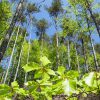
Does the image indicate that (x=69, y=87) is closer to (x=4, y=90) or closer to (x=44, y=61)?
(x=44, y=61)

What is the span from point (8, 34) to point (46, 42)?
163 feet

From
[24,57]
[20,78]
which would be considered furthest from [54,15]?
[20,78]

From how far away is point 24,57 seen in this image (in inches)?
1682

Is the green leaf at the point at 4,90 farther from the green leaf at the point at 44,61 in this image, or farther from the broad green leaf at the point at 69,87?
the broad green leaf at the point at 69,87

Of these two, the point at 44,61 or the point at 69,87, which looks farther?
the point at 44,61

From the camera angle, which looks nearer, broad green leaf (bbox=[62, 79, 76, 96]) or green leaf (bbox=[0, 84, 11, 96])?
broad green leaf (bbox=[62, 79, 76, 96])

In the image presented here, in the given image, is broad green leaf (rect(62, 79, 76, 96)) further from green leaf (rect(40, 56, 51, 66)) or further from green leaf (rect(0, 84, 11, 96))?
green leaf (rect(0, 84, 11, 96))

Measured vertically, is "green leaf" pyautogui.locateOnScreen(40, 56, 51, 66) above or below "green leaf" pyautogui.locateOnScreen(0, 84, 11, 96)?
above

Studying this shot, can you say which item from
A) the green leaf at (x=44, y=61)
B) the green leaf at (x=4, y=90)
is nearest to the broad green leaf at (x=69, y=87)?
the green leaf at (x=44, y=61)

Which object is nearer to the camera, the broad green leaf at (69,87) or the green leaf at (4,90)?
the broad green leaf at (69,87)

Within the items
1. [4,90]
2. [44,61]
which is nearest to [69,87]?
[44,61]

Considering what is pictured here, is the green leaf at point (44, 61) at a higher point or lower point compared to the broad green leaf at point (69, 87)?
higher

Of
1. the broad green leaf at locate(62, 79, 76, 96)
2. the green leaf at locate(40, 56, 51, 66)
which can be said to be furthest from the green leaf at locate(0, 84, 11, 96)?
the broad green leaf at locate(62, 79, 76, 96)

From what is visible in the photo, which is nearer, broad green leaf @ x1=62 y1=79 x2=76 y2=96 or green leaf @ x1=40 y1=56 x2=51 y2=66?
broad green leaf @ x1=62 y1=79 x2=76 y2=96
